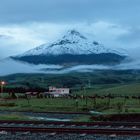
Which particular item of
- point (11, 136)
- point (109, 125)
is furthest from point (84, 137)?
point (109, 125)

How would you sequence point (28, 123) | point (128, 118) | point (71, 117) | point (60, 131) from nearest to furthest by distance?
1. point (60, 131)
2. point (28, 123)
3. point (128, 118)
4. point (71, 117)

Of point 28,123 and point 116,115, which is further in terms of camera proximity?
point 116,115

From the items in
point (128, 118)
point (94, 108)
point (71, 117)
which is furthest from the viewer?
point (94, 108)

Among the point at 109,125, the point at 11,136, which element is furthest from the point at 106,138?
the point at 109,125

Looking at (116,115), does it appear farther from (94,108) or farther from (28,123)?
(94,108)

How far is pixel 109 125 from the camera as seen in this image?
36875 mm

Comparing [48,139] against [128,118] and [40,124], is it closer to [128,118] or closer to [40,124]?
[40,124]

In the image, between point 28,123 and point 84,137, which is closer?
point 84,137

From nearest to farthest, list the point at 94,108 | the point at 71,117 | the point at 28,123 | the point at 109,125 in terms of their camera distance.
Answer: the point at 109,125
the point at 28,123
the point at 71,117
the point at 94,108

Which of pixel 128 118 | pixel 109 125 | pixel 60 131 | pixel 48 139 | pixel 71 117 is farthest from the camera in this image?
pixel 71 117

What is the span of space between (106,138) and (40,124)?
11.1m

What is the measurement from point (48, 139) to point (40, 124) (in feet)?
34.1

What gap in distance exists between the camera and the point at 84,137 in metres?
28.8

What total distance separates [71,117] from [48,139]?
2194 cm
